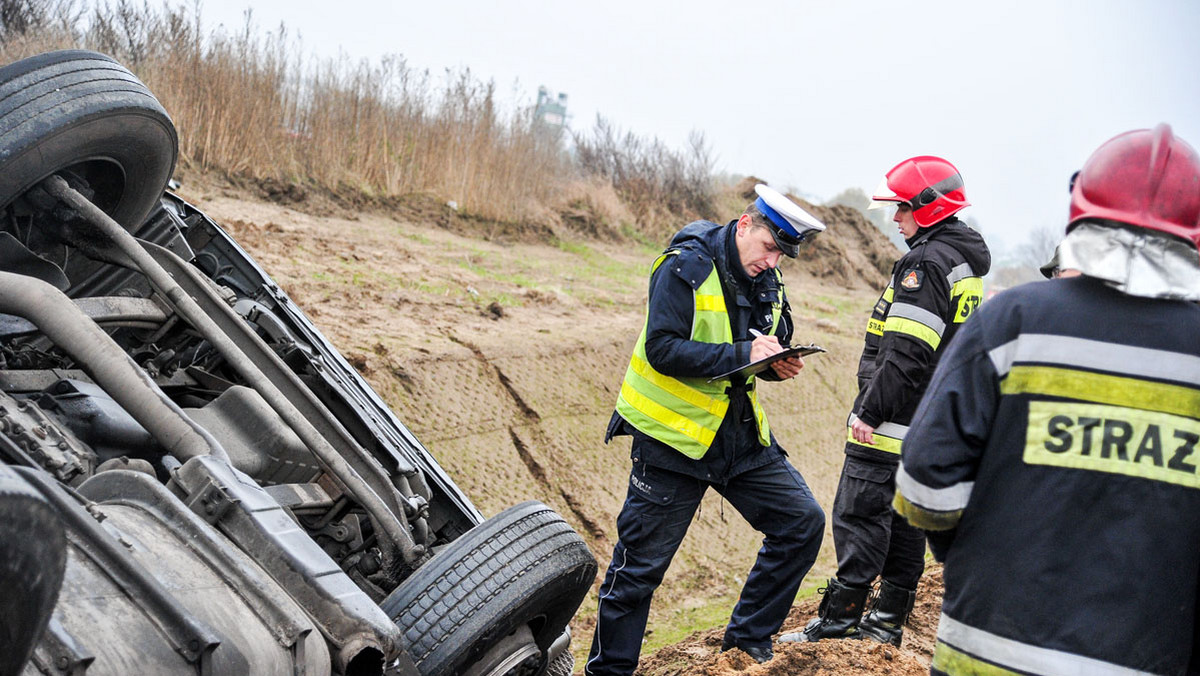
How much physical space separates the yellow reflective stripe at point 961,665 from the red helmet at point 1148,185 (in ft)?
2.79

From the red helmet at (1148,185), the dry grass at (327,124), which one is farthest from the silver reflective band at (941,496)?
the dry grass at (327,124)

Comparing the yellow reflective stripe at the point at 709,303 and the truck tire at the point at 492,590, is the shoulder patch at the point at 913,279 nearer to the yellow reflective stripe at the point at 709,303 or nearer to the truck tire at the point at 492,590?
the yellow reflective stripe at the point at 709,303

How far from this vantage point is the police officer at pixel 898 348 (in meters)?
4.05

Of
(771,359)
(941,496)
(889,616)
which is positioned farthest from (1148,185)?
(889,616)

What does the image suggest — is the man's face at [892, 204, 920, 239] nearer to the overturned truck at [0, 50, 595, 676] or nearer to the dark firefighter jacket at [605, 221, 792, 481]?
the dark firefighter jacket at [605, 221, 792, 481]

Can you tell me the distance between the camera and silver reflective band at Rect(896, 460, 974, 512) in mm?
2010

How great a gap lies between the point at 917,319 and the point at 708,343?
0.99 m

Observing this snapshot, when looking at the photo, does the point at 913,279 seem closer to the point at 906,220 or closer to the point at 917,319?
the point at 917,319

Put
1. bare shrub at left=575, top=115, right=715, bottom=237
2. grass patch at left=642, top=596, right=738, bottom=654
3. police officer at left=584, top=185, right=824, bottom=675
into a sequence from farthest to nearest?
bare shrub at left=575, top=115, right=715, bottom=237 < grass patch at left=642, top=596, right=738, bottom=654 < police officer at left=584, top=185, right=824, bottom=675

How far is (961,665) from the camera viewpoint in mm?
2031

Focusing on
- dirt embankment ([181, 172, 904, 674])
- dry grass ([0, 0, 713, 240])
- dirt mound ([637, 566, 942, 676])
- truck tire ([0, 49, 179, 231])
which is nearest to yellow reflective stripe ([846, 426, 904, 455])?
dirt mound ([637, 566, 942, 676])

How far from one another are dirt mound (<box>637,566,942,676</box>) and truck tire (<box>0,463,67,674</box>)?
2.68m

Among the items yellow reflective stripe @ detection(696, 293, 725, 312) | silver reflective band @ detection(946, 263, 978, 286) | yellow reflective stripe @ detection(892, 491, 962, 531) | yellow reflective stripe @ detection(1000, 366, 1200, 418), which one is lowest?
yellow reflective stripe @ detection(696, 293, 725, 312)

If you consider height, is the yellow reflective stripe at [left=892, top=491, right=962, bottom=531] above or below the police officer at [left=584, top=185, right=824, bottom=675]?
above
